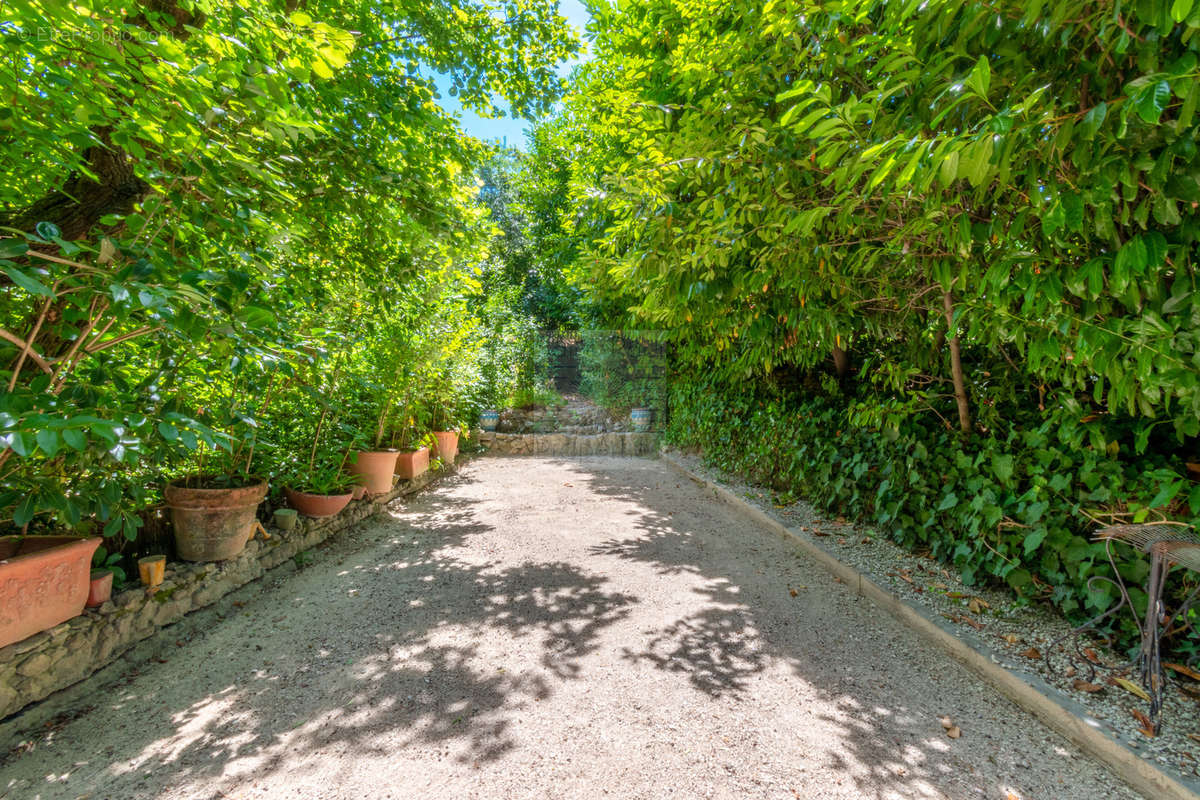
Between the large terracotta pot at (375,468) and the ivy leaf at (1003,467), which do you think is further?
the large terracotta pot at (375,468)

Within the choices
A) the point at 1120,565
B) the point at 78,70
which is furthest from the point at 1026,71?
the point at 78,70

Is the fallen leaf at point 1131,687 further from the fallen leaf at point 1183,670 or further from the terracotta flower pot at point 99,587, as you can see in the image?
the terracotta flower pot at point 99,587

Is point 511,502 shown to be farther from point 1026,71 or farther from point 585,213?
point 1026,71

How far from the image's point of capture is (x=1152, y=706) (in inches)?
70.2

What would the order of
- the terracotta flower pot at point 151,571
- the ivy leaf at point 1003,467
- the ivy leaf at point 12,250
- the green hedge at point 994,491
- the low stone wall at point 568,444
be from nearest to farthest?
the ivy leaf at point 12,250
the green hedge at point 994,491
the terracotta flower pot at point 151,571
the ivy leaf at point 1003,467
the low stone wall at point 568,444

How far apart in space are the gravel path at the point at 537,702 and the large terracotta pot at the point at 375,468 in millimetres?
1184

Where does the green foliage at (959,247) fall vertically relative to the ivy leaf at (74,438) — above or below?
above

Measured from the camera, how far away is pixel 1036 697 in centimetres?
199

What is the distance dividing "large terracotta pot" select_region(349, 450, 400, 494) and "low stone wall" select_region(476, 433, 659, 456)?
386 centimetres

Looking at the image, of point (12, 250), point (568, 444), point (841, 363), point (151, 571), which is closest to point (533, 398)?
point (568, 444)

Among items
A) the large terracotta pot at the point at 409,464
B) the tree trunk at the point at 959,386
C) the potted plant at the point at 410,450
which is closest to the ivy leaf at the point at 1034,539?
the tree trunk at the point at 959,386

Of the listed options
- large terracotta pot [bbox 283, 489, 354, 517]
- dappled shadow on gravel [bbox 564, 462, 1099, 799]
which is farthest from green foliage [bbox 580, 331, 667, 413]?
large terracotta pot [bbox 283, 489, 354, 517]

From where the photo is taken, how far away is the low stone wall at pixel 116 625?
1.91 m

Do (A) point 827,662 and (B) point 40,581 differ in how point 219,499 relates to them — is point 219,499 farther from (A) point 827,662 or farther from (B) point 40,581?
(A) point 827,662
